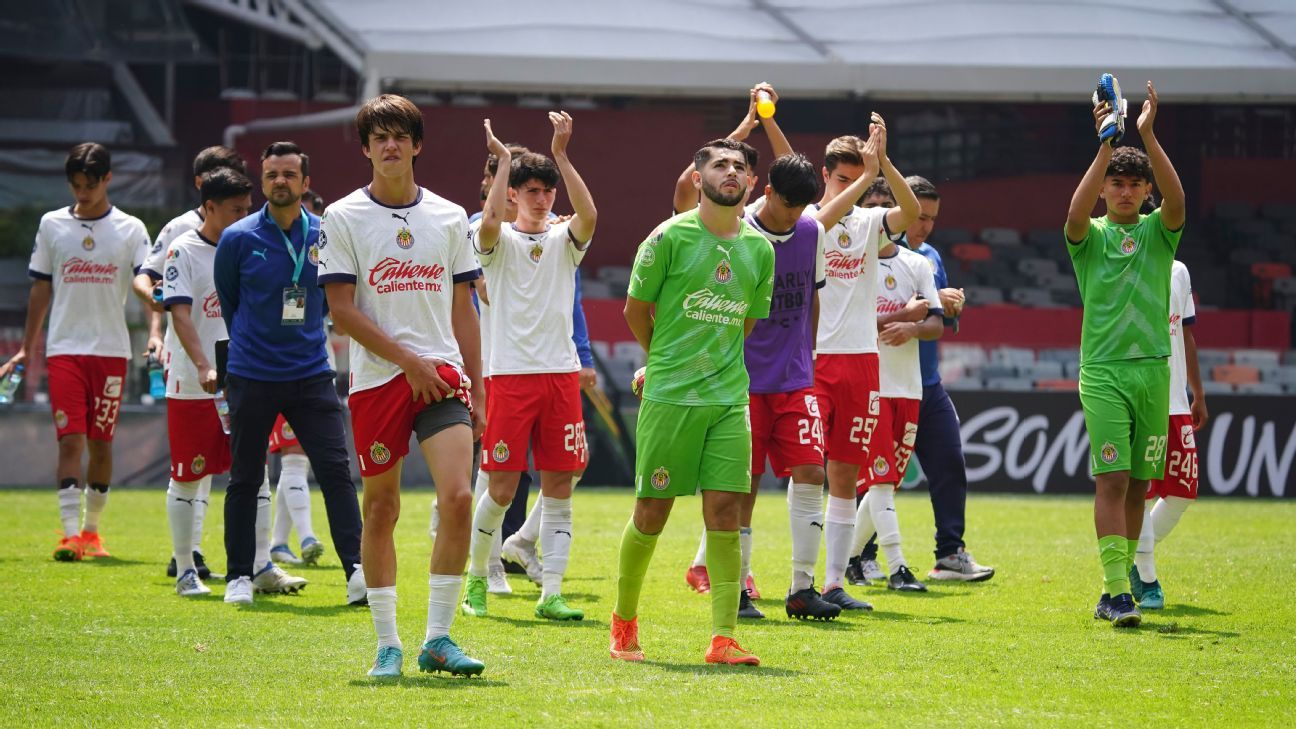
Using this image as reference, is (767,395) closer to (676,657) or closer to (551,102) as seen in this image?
(676,657)

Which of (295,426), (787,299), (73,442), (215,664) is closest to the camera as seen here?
(215,664)

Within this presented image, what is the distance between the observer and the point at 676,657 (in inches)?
Result: 257

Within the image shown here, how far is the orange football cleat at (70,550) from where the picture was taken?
1021cm

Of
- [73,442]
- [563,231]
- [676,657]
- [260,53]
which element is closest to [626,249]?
[260,53]

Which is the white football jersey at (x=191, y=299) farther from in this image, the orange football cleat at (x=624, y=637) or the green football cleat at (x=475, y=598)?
the orange football cleat at (x=624, y=637)

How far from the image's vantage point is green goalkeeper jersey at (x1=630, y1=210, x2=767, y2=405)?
6.41 meters

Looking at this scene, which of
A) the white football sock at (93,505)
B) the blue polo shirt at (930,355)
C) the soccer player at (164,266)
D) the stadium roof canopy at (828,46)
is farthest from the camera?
the stadium roof canopy at (828,46)

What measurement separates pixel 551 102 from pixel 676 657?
846 inches

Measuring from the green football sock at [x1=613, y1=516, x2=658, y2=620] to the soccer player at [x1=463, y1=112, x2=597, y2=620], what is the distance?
1.39m

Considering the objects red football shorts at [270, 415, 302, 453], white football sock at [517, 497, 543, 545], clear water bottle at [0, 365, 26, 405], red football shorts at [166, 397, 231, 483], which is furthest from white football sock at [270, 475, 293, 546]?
clear water bottle at [0, 365, 26, 405]

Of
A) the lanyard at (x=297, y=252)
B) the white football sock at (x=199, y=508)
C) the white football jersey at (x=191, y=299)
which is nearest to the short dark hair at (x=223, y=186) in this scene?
the white football jersey at (x=191, y=299)

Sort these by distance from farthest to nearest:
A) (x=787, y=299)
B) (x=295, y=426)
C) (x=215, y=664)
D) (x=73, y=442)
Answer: (x=73, y=442) → (x=295, y=426) → (x=787, y=299) → (x=215, y=664)

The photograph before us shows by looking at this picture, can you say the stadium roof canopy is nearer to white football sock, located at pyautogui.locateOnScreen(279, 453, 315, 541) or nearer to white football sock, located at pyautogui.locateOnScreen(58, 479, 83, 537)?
white football sock, located at pyautogui.locateOnScreen(58, 479, 83, 537)

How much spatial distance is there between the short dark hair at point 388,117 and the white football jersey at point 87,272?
5.14 metres
